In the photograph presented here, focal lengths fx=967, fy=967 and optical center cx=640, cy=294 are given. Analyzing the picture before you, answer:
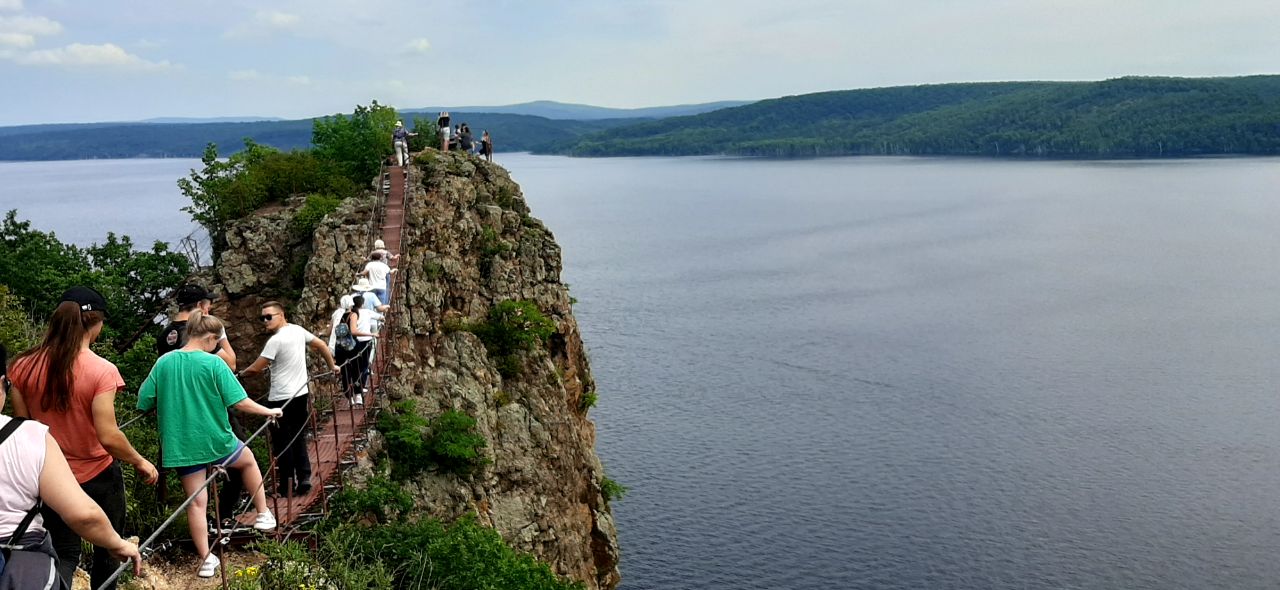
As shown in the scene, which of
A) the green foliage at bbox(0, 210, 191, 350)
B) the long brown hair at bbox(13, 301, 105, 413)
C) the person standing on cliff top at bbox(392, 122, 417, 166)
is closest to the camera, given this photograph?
the long brown hair at bbox(13, 301, 105, 413)

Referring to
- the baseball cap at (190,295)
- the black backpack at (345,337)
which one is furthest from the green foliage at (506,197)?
the baseball cap at (190,295)

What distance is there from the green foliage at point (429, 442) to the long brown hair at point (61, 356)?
8.61 metres

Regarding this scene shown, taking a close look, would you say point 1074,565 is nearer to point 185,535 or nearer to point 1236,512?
point 1236,512

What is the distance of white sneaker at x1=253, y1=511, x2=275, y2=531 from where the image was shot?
1060 centimetres

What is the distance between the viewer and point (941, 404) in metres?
56.4

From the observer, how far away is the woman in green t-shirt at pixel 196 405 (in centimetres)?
883

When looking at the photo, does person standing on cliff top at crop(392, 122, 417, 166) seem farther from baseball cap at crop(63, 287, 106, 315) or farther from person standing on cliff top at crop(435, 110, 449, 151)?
baseball cap at crop(63, 287, 106, 315)

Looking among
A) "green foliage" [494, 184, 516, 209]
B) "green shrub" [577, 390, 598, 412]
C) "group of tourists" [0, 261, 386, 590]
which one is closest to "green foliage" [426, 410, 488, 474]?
"group of tourists" [0, 261, 386, 590]

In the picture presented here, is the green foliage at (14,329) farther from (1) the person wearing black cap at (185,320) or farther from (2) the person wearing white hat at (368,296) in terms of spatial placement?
(1) the person wearing black cap at (185,320)

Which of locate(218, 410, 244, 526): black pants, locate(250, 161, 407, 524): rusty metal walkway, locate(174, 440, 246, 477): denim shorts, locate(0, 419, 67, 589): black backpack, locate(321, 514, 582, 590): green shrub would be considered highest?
locate(0, 419, 67, 589): black backpack

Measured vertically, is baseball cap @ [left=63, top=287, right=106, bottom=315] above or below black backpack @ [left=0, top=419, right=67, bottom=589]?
above

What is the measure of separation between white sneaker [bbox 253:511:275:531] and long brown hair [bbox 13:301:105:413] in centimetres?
342

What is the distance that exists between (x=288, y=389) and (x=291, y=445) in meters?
0.98

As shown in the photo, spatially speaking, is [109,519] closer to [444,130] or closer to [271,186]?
[271,186]
